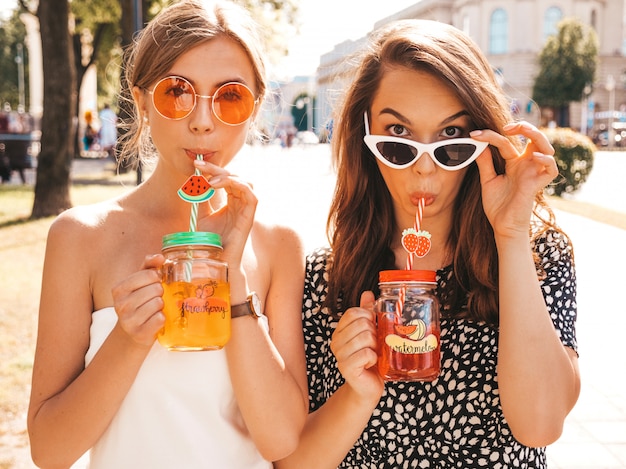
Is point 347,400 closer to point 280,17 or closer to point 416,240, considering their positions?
point 416,240

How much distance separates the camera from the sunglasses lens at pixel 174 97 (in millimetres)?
2105

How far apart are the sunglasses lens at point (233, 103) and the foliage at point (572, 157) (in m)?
17.9

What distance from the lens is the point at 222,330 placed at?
1901mm

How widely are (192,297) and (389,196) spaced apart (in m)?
1.07

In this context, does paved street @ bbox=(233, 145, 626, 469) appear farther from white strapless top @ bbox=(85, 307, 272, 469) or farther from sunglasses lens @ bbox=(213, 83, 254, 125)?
white strapless top @ bbox=(85, 307, 272, 469)

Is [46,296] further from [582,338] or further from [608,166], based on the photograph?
[608,166]

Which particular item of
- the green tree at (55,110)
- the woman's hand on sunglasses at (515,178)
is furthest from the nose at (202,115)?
the green tree at (55,110)

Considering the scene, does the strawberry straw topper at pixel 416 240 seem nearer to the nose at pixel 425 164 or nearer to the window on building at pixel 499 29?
the nose at pixel 425 164

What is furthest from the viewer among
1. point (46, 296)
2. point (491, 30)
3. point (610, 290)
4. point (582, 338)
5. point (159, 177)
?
point (491, 30)

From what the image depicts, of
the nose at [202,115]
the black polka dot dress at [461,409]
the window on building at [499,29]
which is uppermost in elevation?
the window on building at [499,29]

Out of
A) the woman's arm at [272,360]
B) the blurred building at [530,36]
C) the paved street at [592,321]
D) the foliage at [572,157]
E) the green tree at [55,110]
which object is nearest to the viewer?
the woman's arm at [272,360]

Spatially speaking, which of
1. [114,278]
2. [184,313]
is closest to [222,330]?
[184,313]

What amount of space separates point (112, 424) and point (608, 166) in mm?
34336

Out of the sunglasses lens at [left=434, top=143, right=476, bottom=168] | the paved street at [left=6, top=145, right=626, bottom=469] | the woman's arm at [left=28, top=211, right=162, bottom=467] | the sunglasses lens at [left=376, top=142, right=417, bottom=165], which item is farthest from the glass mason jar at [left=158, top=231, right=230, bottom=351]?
the sunglasses lens at [left=434, top=143, right=476, bottom=168]
